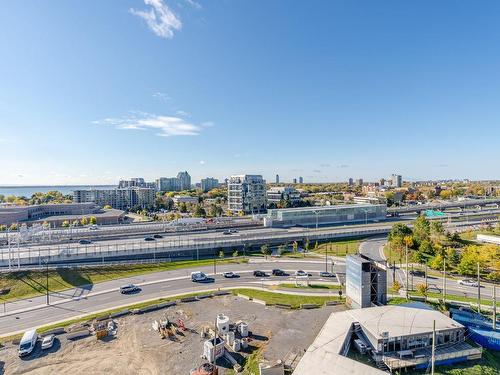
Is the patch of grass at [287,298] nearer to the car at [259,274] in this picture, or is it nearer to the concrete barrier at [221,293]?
the concrete barrier at [221,293]

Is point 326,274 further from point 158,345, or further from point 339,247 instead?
point 158,345

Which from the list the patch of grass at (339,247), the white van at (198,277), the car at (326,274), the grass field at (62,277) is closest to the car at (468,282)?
the car at (326,274)

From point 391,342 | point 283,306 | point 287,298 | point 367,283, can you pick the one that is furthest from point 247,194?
point 391,342

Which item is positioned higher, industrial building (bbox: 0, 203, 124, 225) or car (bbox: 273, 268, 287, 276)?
industrial building (bbox: 0, 203, 124, 225)

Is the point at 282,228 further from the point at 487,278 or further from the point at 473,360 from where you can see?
the point at 473,360

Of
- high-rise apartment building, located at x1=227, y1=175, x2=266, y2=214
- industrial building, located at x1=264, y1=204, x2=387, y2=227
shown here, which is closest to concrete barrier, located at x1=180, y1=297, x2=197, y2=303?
industrial building, located at x1=264, y1=204, x2=387, y2=227

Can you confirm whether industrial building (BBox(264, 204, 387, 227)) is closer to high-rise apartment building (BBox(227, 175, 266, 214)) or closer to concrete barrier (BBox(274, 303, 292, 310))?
high-rise apartment building (BBox(227, 175, 266, 214))

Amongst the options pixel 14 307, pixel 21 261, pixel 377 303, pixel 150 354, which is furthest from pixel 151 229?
pixel 377 303
